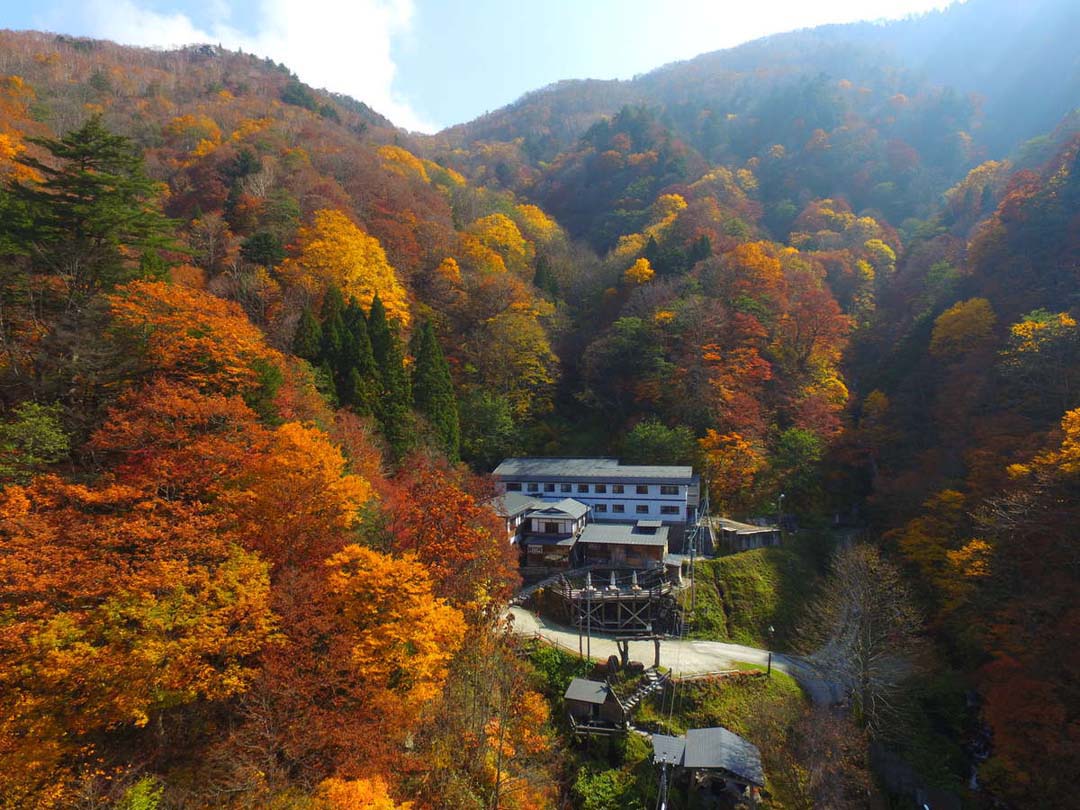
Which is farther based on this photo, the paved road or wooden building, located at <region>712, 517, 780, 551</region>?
wooden building, located at <region>712, 517, 780, 551</region>

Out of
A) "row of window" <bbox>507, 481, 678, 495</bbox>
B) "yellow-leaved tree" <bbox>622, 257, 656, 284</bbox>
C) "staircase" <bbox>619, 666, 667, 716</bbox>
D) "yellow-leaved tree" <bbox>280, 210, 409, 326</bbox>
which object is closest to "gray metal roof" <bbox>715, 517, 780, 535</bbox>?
"row of window" <bbox>507, 481, 678, 495</bbox>

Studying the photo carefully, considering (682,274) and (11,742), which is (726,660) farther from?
(682,274)

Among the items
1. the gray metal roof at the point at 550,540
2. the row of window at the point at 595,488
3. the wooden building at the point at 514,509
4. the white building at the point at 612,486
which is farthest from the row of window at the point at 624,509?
the wooden building at the point at 514,509

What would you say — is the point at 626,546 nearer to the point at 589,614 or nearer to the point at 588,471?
the point at 589,614

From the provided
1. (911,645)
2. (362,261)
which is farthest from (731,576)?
(362,261)

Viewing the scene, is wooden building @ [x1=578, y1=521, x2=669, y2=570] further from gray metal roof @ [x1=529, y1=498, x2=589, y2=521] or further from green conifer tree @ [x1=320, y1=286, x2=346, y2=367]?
green conifer tree @ [x1=320, y1=286, x2=346, y2=367]

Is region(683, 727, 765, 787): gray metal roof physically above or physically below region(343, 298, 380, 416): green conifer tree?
below

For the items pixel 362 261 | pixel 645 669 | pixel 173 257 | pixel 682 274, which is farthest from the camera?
pixel 682 274
